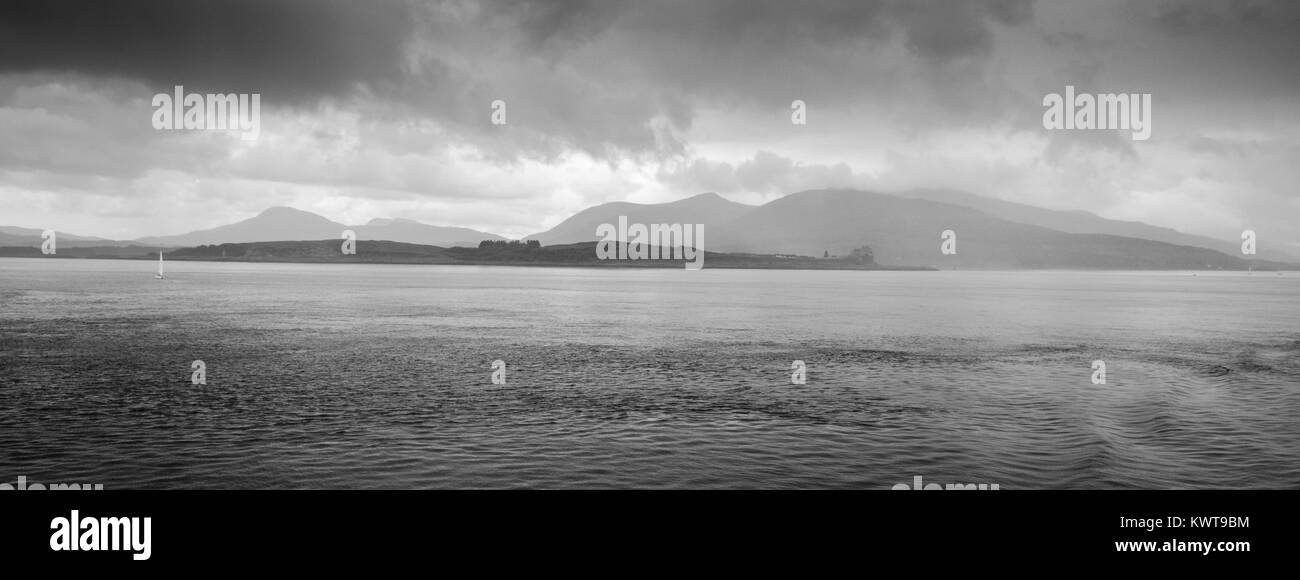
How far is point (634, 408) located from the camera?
38.0 m

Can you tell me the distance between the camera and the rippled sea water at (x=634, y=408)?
26.8 metres

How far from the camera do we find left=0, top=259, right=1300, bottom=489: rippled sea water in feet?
88.0
